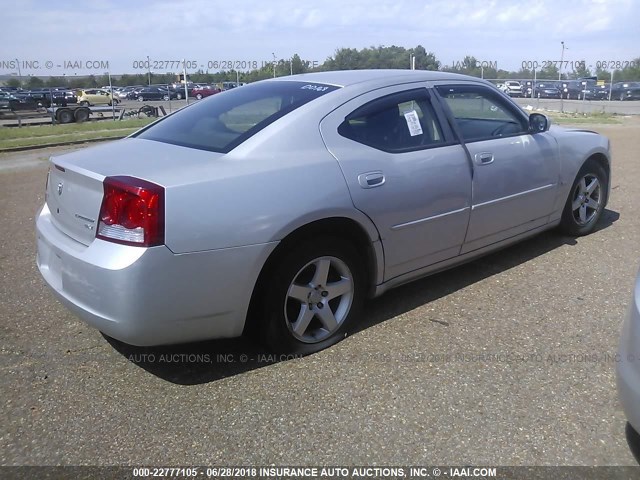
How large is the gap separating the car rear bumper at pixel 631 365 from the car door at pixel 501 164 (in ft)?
5.79

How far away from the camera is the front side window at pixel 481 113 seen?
13.6ft

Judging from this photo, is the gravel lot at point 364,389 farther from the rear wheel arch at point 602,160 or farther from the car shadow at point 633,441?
the rear wheel arch at point 602,160

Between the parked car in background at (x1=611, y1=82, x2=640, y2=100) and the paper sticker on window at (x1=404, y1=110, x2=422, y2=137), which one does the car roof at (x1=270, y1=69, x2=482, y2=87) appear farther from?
the parked car in background at (x1=611, y1=82, x2=640, y2=100)

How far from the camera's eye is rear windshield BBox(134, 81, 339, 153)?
336cm

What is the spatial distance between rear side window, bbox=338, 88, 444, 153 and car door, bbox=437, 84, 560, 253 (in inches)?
9.7

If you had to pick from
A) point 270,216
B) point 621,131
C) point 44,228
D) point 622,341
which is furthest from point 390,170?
point 621,131

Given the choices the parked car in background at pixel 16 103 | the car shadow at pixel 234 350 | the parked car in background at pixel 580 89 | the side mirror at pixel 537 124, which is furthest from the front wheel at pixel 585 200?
the parked car in background at pixel 580 89

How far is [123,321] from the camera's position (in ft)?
9.04

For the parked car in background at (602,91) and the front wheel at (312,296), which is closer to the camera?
the front wheel at (312,296)

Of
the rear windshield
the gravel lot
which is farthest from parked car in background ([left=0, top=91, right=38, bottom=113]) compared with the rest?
the rear windshield

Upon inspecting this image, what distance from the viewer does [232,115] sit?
370 cm

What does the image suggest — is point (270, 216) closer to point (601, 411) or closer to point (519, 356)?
point (519, 356)

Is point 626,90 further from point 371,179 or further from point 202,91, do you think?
point 371,179

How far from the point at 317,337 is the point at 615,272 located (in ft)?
8.51
